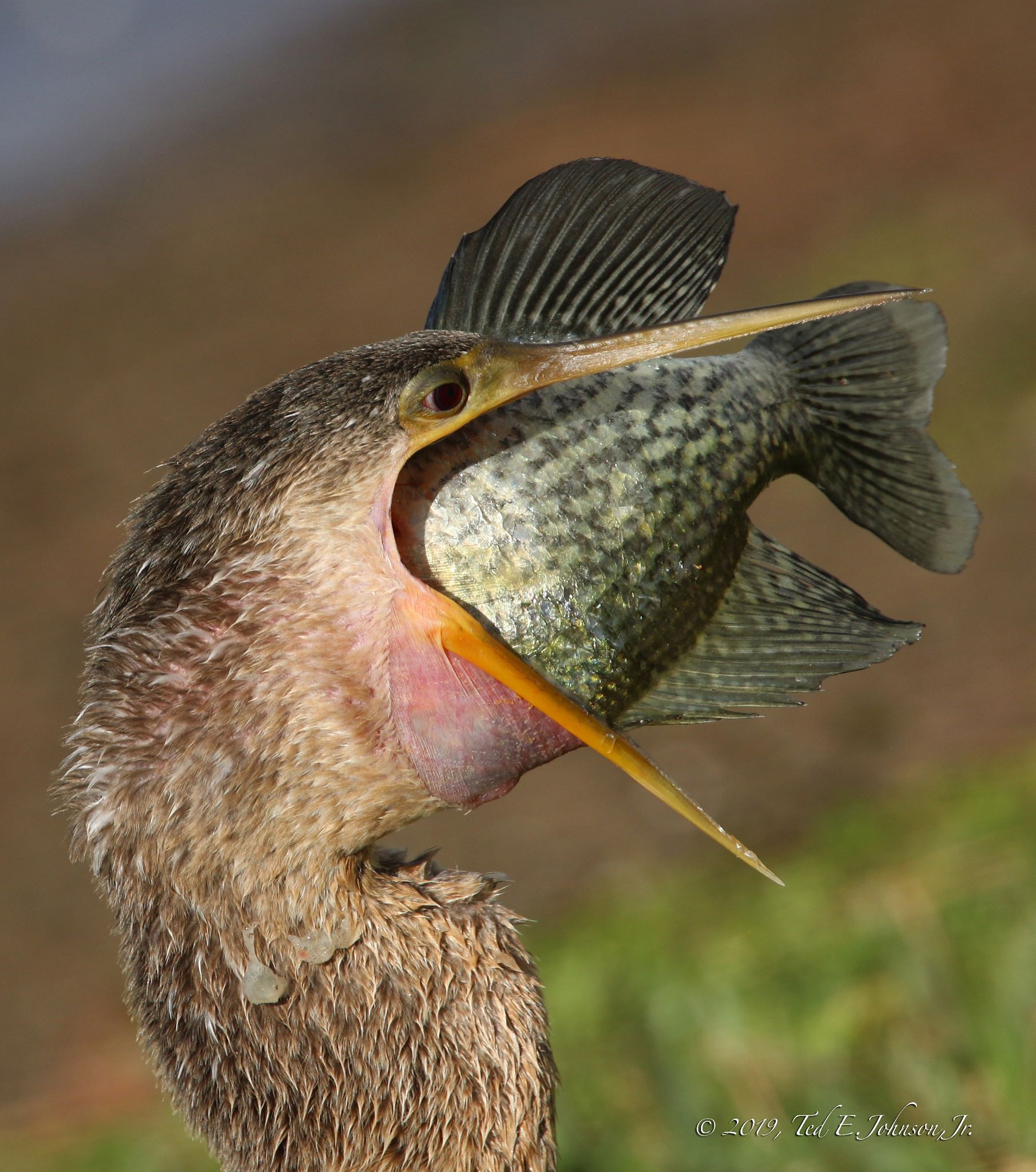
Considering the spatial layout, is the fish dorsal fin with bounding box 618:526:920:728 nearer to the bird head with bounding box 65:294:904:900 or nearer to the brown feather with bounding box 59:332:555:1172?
the bird head with bounding box 65:294:904:900

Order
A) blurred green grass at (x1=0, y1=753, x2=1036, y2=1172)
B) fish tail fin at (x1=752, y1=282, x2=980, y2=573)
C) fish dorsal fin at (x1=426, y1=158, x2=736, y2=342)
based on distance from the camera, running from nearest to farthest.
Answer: fish dorsal fin at (x1=426, y1=158, x2=736, y2=342) → fish tail fin at (x1=752, y1=282, x2=980, y2=573) → blurred green grass at (x1=0, y1=753, x2=1036, y2=1172)

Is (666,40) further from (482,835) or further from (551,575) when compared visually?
(551,575)

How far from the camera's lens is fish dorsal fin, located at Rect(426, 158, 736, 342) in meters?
1.77

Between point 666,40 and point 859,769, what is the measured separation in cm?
1196

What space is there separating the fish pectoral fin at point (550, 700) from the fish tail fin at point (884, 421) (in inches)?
26.3

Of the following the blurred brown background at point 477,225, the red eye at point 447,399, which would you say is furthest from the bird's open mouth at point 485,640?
the blurred brown background at point 477,225

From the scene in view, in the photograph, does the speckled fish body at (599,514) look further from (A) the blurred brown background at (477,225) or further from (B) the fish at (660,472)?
(A) the blurred brown background at (477,225)

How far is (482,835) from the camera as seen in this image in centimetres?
689

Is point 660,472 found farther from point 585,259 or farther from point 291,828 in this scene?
point 291,828

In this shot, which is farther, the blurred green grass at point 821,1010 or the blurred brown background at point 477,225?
the blurred brown background at point 477,225

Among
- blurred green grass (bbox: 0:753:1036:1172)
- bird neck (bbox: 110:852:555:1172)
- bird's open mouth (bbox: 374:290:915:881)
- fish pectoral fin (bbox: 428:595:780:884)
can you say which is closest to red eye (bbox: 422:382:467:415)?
bird's open mouth (bbox: 374:290:915:881)

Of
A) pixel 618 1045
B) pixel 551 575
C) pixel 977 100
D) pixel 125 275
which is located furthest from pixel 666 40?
pixel 551 575

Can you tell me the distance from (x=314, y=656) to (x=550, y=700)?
0.30m

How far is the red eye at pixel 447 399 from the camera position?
1.52 meters
